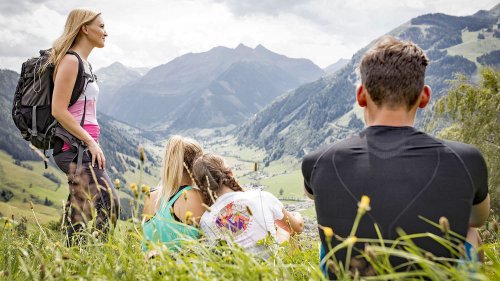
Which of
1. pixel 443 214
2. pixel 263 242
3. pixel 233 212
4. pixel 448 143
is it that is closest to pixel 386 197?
pixel 443 214

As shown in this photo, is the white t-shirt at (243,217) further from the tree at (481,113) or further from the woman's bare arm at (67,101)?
the tree at (481,113)

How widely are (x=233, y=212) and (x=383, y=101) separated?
2144 millimetres

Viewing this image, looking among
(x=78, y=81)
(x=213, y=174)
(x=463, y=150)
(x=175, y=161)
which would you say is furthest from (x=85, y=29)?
(x=463, y=150)

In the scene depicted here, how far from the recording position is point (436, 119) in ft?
75.4

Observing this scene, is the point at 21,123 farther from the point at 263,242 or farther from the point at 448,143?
the point at 448,143

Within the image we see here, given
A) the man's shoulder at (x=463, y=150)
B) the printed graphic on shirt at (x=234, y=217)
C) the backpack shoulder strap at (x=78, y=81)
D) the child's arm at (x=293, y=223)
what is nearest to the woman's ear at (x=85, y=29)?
the backpack shoulder strap at (x=78, y=81)

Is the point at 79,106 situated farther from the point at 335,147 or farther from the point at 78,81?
the point at 335,147

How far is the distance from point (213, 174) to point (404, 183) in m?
2.61

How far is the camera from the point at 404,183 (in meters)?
2.54

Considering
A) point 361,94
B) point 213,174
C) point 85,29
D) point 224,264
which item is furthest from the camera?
point 85,29

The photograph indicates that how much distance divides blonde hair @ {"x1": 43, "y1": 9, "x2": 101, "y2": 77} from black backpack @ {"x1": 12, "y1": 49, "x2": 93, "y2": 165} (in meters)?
0.13

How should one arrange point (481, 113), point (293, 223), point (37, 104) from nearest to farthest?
1. point (293, 223)
2. point (37, 104)
3. point (481, 113)

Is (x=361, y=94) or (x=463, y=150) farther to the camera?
(x=361, y=94)

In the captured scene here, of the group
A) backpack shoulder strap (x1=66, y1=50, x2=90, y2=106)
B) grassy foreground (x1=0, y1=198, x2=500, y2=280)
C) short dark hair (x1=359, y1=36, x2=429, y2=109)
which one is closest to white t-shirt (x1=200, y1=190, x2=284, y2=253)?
grassy foreground (x1=0, y1=198, x2=500, y2=280)
